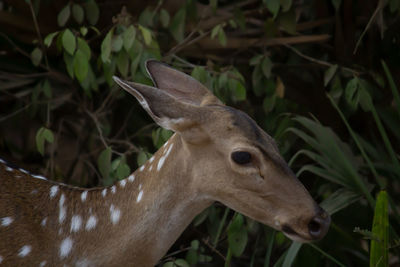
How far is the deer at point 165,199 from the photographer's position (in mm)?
2348

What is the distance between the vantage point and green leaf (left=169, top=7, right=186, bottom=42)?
364 cm

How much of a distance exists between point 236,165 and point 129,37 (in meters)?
1.04

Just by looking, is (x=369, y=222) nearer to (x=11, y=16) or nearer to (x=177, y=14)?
(x=177, y=14)

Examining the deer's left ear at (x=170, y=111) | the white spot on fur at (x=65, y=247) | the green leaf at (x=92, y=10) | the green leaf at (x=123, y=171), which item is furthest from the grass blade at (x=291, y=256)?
the green leaf at (x=92, y=10)

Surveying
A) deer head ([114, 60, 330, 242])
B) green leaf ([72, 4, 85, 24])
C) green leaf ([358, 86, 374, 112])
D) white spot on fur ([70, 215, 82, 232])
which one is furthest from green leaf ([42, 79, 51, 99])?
green leaf ([358, 86, 374, 112])

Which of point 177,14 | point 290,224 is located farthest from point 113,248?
point 177,14

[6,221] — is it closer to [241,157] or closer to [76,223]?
[76,223]

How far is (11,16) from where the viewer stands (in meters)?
3.95

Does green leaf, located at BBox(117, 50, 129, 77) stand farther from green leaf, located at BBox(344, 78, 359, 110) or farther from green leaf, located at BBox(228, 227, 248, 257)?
green leaf, located at BBox(344, 78, 359, 110)

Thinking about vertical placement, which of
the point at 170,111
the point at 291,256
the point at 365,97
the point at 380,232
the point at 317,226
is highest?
the point at 170,111

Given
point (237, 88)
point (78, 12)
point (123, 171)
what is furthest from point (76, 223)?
point (78, 12)

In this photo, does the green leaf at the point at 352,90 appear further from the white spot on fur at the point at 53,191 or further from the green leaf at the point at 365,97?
the white spot on fur at the point at 53,191

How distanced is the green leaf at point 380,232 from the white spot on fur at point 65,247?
1188mm

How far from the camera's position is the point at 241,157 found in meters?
2.36
